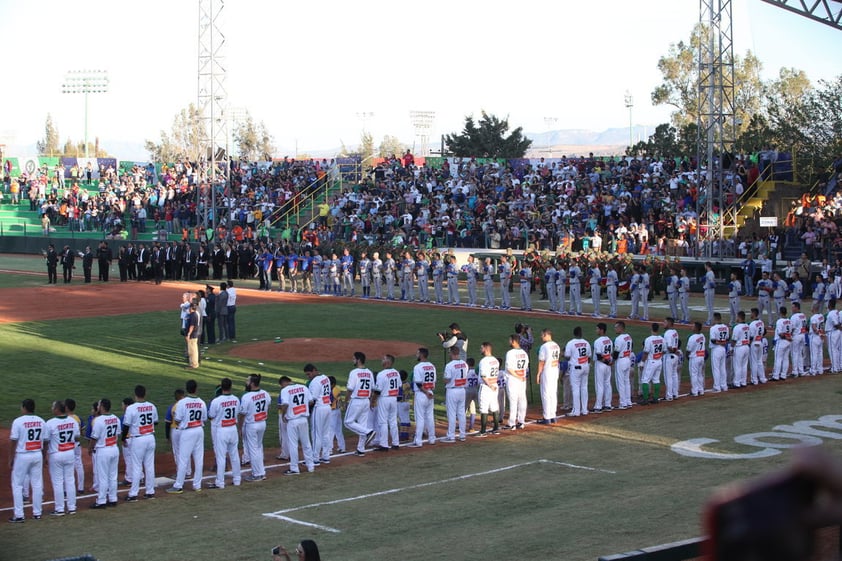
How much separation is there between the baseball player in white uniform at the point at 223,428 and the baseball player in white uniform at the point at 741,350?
38.4ft

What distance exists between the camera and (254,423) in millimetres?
15406

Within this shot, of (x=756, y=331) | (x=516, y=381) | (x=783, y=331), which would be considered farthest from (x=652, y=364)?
(x=783, y=331)

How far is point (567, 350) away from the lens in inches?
774

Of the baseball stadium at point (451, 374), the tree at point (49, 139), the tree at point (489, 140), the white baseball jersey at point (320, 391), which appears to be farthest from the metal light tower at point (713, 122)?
the tree at point (49, 139)

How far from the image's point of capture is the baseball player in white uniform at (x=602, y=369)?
19.9 meters

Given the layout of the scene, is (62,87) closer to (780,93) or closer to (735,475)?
(780,93)

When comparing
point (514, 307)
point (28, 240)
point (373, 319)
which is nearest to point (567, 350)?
point (373, 319)

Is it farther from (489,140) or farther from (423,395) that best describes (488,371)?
(489,140)

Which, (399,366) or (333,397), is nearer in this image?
(333,397)

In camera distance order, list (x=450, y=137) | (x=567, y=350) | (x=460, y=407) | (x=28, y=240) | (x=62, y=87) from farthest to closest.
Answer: (x=62, y=87) → (x=450, y=137) → (x=28, y=240) → (x=567, y=350) → (x=460, y=407)

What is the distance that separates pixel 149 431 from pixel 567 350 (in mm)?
8352

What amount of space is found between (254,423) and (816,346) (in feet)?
46.7

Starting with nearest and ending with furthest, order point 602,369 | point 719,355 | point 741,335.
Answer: point 602,369 < point 719,355 < point 741,335

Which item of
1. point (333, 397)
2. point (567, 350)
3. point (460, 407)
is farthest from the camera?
point (567, 350)
